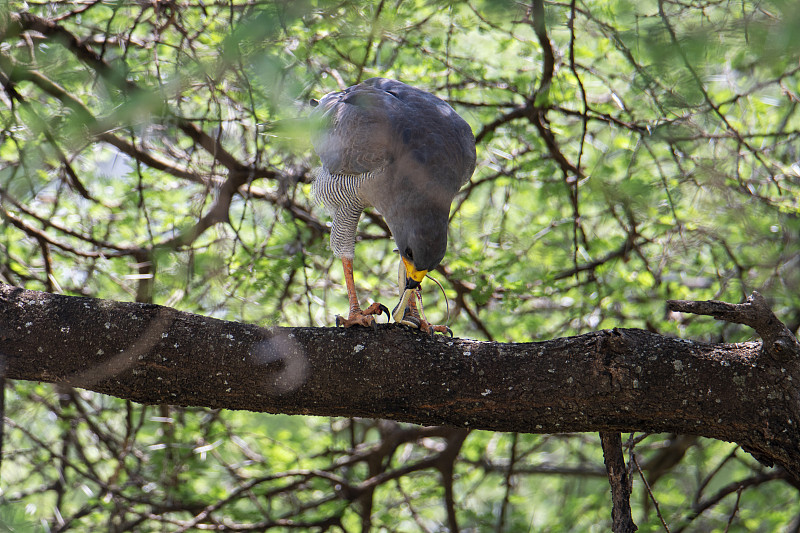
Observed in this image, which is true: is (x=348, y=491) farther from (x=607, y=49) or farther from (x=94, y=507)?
(x=607, y=49)

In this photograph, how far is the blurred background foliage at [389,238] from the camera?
13.3 feet

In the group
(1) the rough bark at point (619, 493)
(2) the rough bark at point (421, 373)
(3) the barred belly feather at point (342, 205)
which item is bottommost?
(1) the rough bark at point (619, 493)

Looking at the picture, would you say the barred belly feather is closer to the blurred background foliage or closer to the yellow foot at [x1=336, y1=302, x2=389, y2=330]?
the blurred background foliage

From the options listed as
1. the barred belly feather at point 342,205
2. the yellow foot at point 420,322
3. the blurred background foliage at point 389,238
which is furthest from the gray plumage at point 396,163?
the yellow foot at point 420,322

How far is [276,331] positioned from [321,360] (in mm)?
234

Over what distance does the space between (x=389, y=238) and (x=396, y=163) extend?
1.51 m

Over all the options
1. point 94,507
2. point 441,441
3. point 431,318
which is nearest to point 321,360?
point 94,507

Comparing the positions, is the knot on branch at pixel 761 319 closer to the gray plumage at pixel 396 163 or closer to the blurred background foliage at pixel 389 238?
the blurred background foliage at pixel 389 238

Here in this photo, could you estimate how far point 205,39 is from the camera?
4.44m

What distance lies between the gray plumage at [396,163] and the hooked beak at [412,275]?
36 millimetres

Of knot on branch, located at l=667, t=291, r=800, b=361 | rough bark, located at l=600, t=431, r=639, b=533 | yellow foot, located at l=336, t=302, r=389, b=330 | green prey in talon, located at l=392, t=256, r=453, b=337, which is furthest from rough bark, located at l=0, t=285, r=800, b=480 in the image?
yellow foot, located at l=336, t=302, r=389, b=330

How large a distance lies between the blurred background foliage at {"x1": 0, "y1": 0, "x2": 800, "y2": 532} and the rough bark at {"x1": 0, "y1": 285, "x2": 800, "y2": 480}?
0.54 m

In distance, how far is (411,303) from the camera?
3990mm

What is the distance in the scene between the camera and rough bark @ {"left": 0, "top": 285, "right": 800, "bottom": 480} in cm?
258
